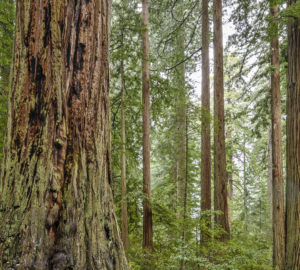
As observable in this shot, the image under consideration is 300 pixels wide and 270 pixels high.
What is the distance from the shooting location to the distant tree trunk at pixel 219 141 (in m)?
6.52

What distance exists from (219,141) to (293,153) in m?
2.49

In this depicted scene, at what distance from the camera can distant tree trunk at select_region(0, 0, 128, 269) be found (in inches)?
55.3

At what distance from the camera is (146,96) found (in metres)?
7.92

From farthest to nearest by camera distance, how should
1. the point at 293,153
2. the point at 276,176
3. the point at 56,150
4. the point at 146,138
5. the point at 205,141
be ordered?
the point at 146,138
the point at 205,141
the point at 276,176
the point at 293,153
the point at 56,150

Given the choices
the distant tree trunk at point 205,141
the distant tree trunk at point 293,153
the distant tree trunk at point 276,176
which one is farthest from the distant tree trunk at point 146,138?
the distant tree trunk at point 293,153

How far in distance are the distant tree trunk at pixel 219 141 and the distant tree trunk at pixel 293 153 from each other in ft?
6.68

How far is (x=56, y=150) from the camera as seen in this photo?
152 centimetres

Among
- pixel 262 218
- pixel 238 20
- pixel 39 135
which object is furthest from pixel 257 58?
pixel 262 218

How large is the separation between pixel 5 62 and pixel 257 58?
378 inches

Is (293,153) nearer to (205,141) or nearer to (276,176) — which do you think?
(276,176)

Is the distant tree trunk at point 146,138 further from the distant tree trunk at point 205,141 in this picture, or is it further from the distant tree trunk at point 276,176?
the distant tree trunk at point 276,176

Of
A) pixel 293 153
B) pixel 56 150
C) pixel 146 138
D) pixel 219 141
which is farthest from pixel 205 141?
pixel 56 150

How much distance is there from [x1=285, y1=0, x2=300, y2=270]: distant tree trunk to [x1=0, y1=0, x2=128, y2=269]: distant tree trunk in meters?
4.28

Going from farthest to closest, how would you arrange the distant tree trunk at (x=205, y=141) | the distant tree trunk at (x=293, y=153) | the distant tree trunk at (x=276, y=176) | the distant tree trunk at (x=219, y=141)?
the distant tree trunk at (x=205, y=141) → the distant tree trunk at (x=219, y=141) → the distant tree trunk at (x=276, y=176) → the distant tree trunk at (x=293, y=153)
